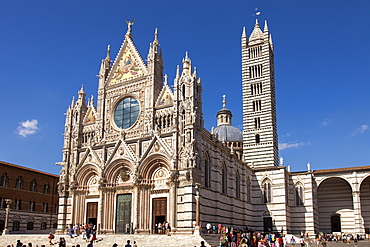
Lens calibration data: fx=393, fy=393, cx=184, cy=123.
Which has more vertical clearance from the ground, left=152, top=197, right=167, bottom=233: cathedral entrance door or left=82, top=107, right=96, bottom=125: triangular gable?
left=82, top=107, right=96, bottom=125: triangular gable

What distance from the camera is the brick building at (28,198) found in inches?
1615

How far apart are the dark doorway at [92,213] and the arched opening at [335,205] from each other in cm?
3015

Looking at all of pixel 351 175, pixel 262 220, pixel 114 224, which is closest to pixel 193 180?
pixel 114 224

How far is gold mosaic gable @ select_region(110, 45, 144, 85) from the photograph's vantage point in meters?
37.8

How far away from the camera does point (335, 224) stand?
51031mm

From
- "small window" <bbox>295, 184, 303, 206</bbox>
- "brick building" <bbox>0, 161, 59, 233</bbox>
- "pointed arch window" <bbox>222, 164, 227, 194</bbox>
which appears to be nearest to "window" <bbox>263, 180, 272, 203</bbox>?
"small window" <bbox>295, 184, 303, 206</bbox>

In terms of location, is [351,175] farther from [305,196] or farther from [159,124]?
[159,124]

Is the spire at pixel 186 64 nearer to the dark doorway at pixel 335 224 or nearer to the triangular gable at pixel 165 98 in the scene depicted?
the triangular gable at pixel 165 98

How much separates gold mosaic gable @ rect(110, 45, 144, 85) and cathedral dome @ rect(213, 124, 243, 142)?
872 inches

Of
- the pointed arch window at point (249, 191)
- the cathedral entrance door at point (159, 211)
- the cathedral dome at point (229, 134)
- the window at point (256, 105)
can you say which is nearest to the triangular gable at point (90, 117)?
the cathedral entrance door at point (159, 211)

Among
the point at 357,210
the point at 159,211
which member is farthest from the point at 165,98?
the point at 357,210

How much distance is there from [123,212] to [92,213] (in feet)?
12.1

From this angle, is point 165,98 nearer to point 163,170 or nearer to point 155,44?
point 155,44

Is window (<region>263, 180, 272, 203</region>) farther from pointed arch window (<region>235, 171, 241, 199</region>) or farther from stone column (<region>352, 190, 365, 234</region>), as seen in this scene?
stone column (<region>352, 190, 365, 234</region>)
